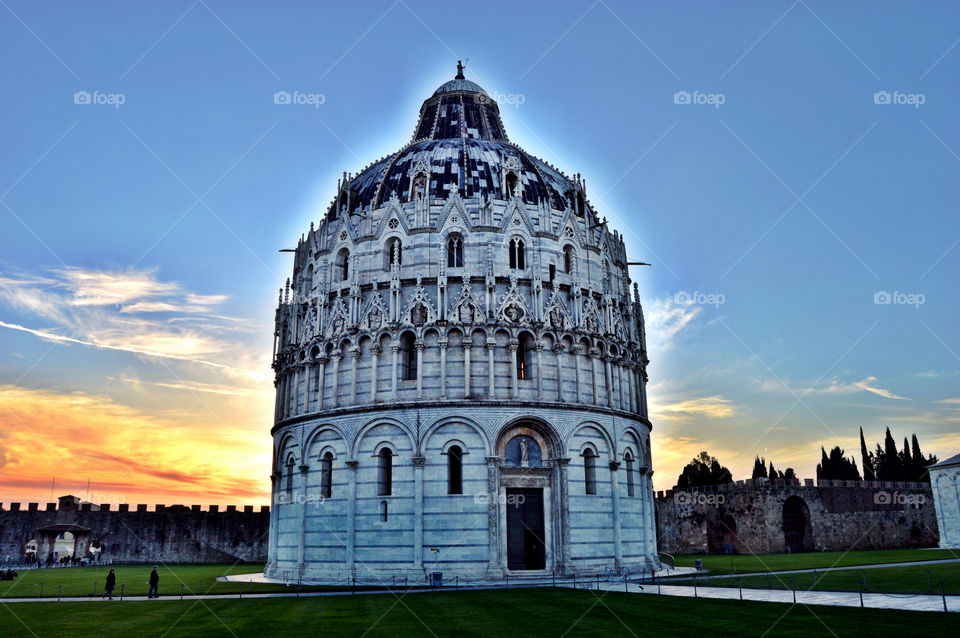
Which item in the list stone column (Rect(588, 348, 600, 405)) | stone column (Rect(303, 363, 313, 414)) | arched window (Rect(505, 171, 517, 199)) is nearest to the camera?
stone column (Rect(588, 348, 600, 405))

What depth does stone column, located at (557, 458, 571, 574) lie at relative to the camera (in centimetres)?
4216

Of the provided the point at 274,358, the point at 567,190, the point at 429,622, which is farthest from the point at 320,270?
the point at 429,622

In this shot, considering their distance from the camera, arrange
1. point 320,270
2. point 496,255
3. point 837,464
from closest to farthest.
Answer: point 496,255
point 320,270
point 837,464

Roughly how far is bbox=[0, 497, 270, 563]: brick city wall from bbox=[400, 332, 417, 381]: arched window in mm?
35400

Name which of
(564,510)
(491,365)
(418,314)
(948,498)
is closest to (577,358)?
(491,365)

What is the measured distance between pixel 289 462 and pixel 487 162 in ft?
81.5

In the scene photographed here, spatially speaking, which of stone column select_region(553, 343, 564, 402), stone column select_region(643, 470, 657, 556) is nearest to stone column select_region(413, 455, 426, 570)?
stone column select_region(553, 343, 564, 402)

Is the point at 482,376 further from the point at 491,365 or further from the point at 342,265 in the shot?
the point at 342,265

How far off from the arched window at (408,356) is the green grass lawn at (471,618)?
15.8m

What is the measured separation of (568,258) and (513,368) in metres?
9.83

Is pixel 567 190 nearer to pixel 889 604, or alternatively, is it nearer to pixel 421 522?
pixel 421 522

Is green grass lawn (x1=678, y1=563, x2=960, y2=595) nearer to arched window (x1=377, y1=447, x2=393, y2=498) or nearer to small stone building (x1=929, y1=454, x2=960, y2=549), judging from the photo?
arched window (x1=377, y1=447, x2=393, y2=498)

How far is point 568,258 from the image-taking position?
49938 mm

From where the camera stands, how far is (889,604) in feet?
83.3
